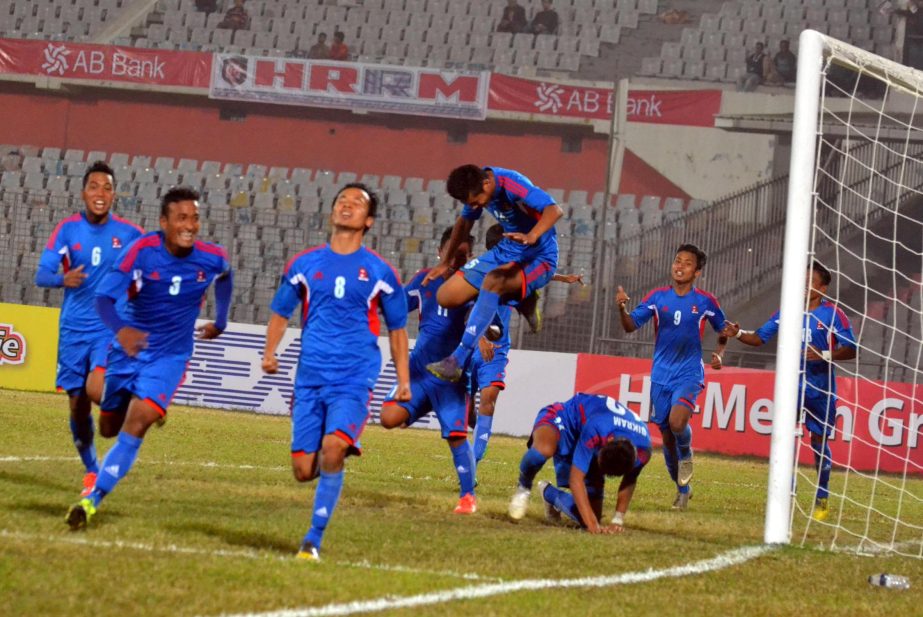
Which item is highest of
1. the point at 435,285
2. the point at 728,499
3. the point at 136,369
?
the point at 435,285

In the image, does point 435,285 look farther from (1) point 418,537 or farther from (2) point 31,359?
(2) point 31,359

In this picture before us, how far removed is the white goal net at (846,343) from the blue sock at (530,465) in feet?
5.29

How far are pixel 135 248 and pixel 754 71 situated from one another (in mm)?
25186

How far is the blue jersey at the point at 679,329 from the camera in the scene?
12148 millimetres

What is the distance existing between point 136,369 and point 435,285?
10.8ft

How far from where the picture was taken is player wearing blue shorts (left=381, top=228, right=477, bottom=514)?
31.7ft

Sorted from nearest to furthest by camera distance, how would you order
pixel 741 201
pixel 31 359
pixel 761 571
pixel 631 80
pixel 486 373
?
pixel 761 571 < pixel 486 373 < pixel 31 359 < pixel 741 201 < pixel 631 80

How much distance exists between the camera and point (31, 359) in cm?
2144

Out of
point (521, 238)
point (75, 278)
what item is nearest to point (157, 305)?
point (75, 278)

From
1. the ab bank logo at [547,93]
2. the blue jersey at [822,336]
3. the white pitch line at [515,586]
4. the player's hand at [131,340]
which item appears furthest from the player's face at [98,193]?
the ab bank logo at [547,93]

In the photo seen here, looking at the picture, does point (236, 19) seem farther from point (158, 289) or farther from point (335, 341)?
point (335, 341)

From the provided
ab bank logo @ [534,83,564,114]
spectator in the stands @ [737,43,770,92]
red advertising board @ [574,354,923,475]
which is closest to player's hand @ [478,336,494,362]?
red advertising board @ [574,354,923,475]

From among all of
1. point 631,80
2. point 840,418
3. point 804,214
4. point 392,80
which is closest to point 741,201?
point 840,418

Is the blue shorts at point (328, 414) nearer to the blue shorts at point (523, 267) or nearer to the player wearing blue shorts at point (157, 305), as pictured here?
the player wearing blue shorts at point (157, 305)
